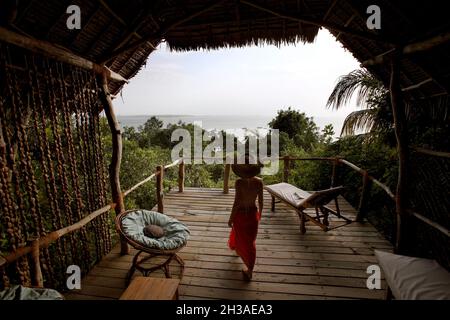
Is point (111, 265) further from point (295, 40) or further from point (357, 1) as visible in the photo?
point (357, 1)

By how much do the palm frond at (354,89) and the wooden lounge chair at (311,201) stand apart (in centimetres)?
297

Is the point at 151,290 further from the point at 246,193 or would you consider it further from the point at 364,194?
the point at 364,194

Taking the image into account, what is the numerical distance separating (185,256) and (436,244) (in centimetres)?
351

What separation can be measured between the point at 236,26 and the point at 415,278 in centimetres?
372

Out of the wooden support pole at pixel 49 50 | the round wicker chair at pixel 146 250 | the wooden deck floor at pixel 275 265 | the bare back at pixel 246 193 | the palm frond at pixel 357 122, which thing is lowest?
the wooden deck floor at pixel 275 265

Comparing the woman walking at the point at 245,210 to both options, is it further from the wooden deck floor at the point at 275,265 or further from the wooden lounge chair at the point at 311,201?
the wooden lounge chair at the point at 311,201

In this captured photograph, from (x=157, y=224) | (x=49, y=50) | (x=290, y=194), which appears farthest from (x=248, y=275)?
(x=49, y=50)

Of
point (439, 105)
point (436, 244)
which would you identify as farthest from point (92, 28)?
point (436, 244)

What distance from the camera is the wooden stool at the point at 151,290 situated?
2.05 meters

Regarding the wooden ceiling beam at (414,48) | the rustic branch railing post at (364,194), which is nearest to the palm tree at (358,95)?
the rustic branch railing post at (364,194)

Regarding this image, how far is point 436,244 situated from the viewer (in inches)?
138

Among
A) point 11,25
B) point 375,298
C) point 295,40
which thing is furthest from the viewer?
point 295,40

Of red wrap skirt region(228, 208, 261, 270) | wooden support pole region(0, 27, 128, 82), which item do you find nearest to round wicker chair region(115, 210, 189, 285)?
red wrap skirt region(228, 208, 261, 270)

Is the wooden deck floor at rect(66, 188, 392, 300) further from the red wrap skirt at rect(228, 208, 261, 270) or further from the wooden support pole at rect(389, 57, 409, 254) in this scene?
the wooden support pole at rect(389, 57, 409, 254)
